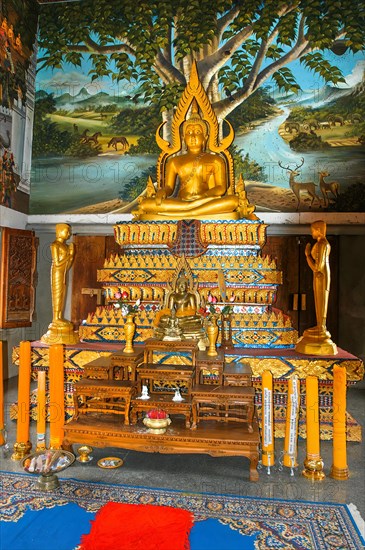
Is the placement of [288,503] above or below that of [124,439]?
below

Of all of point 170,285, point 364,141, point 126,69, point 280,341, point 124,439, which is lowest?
point 124,439

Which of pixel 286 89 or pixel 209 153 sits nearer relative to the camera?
pixel 209 153

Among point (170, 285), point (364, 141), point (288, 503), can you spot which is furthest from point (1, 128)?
point (288, 503)

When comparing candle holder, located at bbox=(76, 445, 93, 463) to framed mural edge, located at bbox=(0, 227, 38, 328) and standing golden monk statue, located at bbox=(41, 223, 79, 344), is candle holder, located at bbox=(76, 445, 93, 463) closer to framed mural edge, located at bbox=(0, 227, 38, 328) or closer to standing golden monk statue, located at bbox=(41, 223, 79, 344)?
standing golden monk statue, located at bbox=(41, 223, 79, 344)

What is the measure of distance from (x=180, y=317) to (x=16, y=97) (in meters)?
4.50

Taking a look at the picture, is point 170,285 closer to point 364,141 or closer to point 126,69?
point 364,141

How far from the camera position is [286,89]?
6785 millimetres

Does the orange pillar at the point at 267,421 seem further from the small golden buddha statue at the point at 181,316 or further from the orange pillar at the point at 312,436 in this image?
the small golden buddha statue at the point at 181,316

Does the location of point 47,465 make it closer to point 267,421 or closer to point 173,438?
point 173,438

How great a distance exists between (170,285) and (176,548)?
2.77 m

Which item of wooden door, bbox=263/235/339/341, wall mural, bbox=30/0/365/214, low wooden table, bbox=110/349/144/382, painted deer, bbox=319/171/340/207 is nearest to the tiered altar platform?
low wooden table, bbox=110/349/144/382

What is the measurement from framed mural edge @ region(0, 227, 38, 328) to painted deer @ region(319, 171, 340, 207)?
4.18 m

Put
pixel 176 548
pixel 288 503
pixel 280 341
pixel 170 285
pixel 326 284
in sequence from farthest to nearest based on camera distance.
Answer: pixel 170 285 < pixel 280 341 < pixel 326 284 < pixel 288 503 < pixel 176 548

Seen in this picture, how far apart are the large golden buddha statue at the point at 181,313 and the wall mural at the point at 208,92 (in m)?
2.63
